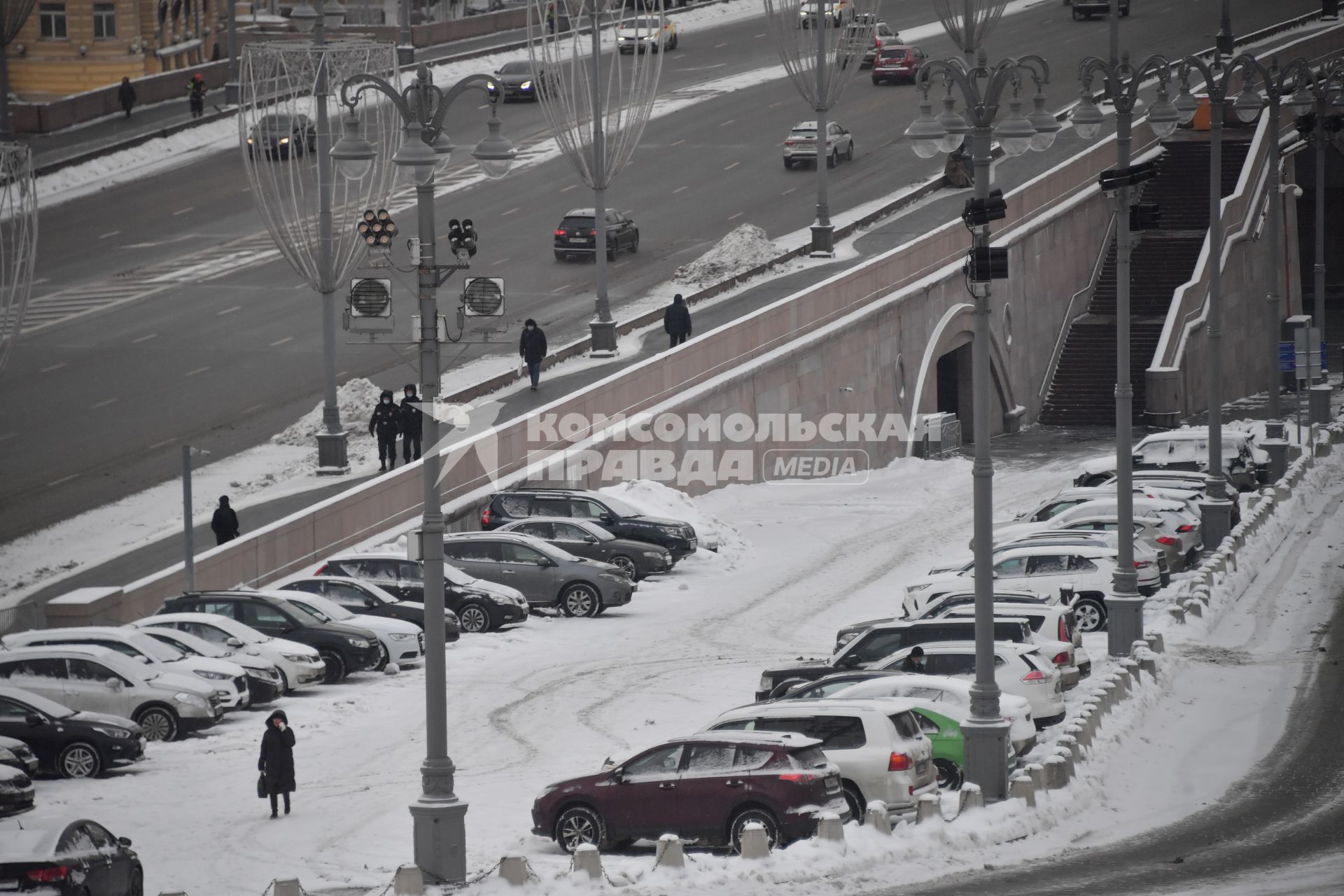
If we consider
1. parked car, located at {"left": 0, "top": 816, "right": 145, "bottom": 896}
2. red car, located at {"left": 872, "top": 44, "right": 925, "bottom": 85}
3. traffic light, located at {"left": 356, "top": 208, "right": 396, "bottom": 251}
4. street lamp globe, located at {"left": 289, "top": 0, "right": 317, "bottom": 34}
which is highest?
red car, located at {"left": 872, "top": 44, "right": 925, "bottom": 85}

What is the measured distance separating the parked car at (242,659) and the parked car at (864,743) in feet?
26.6

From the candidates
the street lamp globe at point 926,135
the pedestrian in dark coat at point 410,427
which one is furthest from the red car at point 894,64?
the street lamp globe at point 926,135

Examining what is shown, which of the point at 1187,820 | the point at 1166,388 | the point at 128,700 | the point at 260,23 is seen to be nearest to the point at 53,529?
the point at 128,700

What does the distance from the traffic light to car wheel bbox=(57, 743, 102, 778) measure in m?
7.72

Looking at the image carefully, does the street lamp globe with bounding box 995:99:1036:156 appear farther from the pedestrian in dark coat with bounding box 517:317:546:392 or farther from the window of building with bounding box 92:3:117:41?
the window of building with bounding box 92:3:117:41

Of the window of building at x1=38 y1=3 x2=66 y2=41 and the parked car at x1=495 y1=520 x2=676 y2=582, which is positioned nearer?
the parked car at x1=495 y1=520 x2=676 y2=582

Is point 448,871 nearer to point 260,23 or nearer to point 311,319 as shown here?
point 311,319

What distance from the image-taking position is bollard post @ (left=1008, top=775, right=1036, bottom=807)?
19656 mm

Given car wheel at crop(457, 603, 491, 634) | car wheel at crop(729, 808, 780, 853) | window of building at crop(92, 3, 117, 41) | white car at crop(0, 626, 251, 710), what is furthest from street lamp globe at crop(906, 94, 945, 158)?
window of building at crop(92, 3, 117, 41)

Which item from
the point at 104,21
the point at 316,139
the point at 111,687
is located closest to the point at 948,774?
the point at 111,687

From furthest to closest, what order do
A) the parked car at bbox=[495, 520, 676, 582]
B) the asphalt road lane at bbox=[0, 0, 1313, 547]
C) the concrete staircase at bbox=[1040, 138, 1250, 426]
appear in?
the concrete staircase at bbox=[1040, 138, 1250, 426], the asphalt road lane at bbox=[0, 0, 1313, 547], the parked car at bbox=[495, 520, 676, 582]

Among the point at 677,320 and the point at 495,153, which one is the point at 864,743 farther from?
the point at 677,320

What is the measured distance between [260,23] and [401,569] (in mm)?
71600

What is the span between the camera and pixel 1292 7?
9219cm
